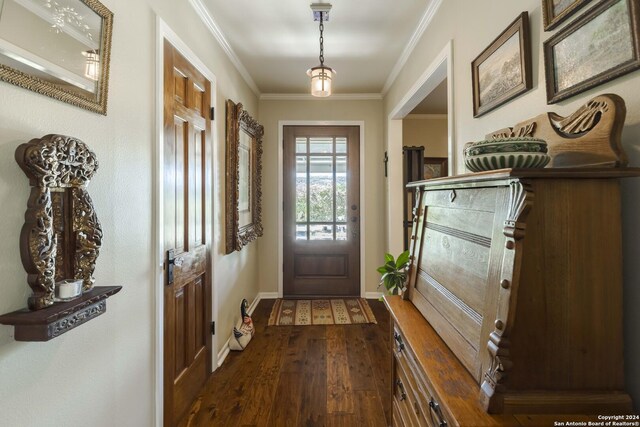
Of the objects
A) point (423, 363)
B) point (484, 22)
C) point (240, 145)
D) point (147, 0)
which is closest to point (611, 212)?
point (423, 363)

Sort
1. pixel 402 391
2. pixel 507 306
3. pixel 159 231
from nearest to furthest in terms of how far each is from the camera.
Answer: pixel 507 306 < pixel 402 391 < pixel 159 231

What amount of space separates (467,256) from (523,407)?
417 millimetres

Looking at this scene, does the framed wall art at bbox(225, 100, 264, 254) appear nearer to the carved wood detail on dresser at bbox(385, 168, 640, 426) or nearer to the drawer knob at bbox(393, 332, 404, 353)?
the drawer knob at bbox(393, 332, 404, 353)

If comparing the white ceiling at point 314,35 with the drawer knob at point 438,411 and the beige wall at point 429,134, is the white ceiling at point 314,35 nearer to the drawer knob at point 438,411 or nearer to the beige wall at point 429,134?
the beige wall at point 429,134

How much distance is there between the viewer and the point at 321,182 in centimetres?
400

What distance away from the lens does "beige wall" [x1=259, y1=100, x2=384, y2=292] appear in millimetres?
3988

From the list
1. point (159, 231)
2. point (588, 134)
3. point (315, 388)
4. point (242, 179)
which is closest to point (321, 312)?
point (315, 388)

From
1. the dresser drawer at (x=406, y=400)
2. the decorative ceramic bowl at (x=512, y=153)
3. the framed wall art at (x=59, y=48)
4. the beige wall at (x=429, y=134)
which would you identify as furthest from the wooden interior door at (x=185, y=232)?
the beige wall at (x=429, y=134)

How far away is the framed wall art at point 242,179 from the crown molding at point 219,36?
0.44 meters

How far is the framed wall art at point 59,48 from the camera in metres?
0.83

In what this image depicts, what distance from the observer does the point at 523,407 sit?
2.22 ft

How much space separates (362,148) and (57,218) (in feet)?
11.3

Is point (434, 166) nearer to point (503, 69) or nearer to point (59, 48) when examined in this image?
point (503, 69)

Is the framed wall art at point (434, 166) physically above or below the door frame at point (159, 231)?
above
